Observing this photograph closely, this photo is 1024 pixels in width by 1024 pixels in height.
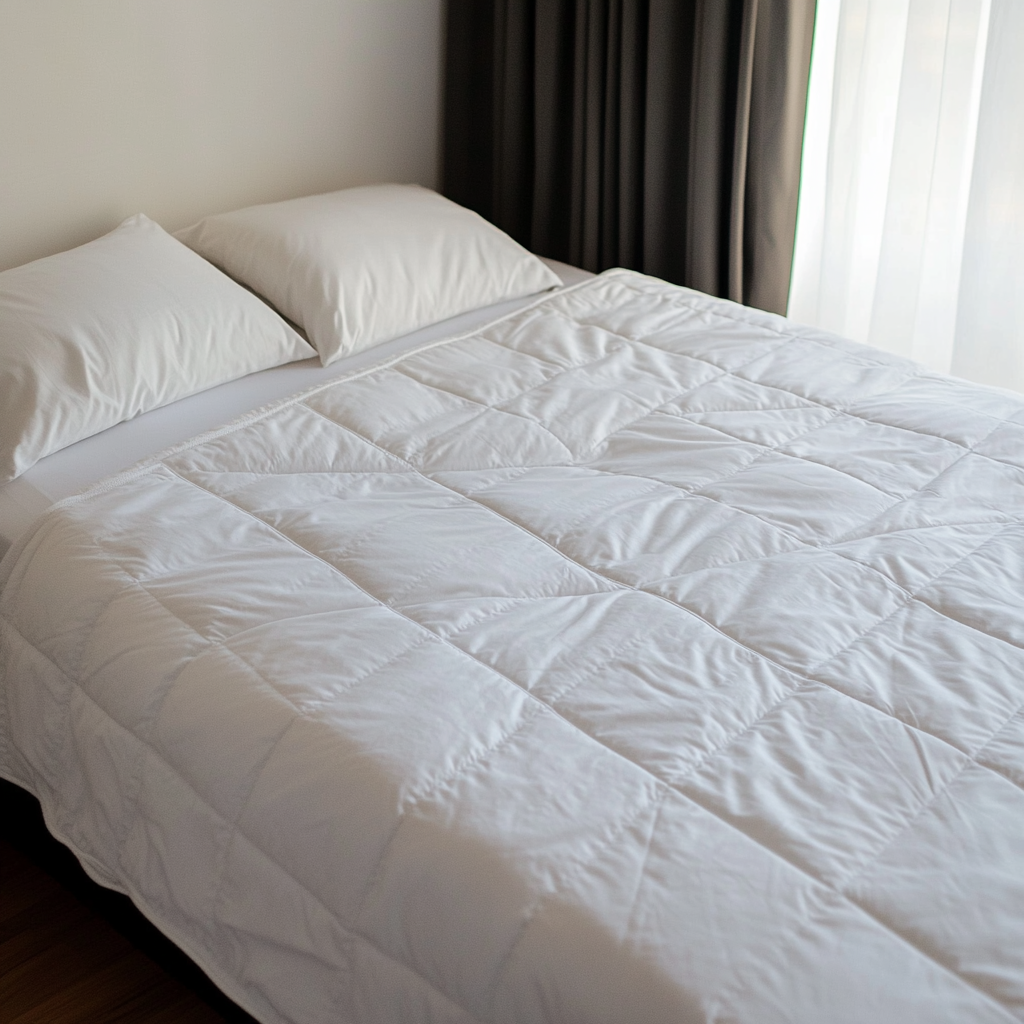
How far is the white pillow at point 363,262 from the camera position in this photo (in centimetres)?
216

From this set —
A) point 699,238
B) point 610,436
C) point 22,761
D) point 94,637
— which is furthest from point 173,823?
point 699,238

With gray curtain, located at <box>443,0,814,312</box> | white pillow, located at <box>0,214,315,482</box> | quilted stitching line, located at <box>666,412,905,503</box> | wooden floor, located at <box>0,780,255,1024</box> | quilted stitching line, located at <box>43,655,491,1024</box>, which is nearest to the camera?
quilted stitching line, located at <box>43,655,491,1024</box>

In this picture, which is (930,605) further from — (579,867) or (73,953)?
(73,953)

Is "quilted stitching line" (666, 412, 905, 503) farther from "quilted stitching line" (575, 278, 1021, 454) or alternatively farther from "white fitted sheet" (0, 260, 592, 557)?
"white fitted sheet" (0, 260, 592, 557)

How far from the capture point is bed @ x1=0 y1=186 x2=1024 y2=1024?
3.20 ft

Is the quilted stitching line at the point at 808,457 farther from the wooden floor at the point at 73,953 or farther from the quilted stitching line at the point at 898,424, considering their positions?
the wooden floor at the point at 73,953

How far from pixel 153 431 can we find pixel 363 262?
608mm

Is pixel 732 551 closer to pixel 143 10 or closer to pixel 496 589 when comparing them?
pixel 496 589

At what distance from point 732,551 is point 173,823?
78 centimetres

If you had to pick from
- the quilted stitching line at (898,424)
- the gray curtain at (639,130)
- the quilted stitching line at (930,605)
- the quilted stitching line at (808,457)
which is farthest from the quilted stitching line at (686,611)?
the gray curtain at (639,130)

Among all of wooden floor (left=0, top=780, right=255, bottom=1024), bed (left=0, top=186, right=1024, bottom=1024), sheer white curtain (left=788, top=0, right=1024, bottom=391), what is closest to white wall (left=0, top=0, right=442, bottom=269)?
bed (left=0, top=186, right=1024, bottom=1024)

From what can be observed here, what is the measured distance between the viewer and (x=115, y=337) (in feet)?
6.07

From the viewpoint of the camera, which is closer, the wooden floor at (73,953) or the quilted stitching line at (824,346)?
the wooden floor at (73,953)

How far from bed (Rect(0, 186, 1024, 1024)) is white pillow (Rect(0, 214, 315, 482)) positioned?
181mm
